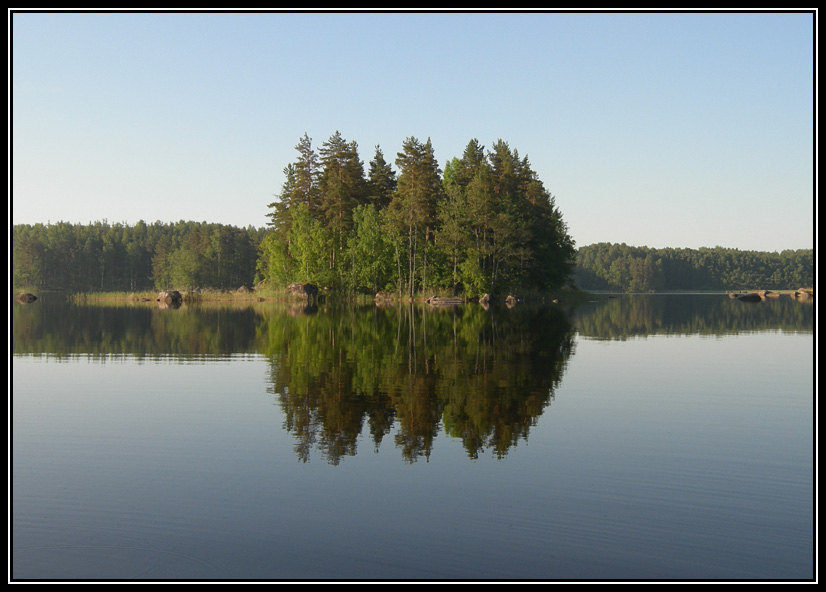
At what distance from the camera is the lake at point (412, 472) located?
718 cm

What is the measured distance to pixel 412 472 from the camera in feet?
33.0

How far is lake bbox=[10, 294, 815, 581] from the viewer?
23.6 ft

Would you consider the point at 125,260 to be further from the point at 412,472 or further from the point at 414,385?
the point at 412,472

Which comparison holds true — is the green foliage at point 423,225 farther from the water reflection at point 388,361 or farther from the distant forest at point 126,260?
the distant forest at point 126,260

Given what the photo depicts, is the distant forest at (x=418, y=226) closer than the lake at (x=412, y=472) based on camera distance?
No

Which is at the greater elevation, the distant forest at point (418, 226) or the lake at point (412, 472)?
the distant forest at point (418, 226)

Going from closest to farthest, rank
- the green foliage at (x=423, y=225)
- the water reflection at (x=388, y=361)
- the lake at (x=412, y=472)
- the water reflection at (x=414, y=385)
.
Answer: the lake at (x=412, y=472), the water reflection at (x=414, y=385), the water reflection at (x=388, y=361), the green foliage at (x=423, y=225)

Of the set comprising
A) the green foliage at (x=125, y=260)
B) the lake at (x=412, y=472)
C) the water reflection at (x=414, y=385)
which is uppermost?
the green foliage at (x=125, y=260)

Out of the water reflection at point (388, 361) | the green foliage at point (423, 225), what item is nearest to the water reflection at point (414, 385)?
the water reflection at point (388, 361)

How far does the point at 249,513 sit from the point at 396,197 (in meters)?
79.2

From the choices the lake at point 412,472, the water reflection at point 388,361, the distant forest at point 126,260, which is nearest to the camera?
the lake at point 412,472

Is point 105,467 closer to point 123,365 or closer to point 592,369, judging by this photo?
point 123,365

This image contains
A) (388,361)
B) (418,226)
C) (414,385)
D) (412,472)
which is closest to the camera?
(412,472)

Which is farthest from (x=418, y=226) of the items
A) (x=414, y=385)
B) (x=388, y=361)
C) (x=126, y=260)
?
(x=126, y=260)
